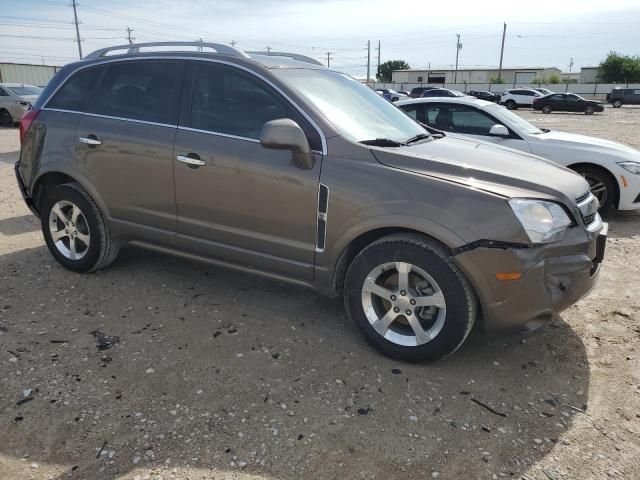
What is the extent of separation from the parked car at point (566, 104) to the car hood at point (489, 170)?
35.6 m

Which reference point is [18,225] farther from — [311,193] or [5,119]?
[5,119]

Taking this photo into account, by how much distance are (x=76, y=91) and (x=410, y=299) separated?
132 inches

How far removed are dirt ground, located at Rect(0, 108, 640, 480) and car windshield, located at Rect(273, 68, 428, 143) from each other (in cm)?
140

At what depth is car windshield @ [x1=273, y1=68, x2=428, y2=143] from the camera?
3453mm

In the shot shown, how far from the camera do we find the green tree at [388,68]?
105 metres

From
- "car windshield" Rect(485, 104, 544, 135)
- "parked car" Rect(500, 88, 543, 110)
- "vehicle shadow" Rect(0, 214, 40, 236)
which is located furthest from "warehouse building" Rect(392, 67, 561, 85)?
"vehicle shadow" Rect(0, 214, 40, 236)

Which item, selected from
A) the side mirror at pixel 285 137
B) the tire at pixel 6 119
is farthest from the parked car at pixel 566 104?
the side mirror at pixel 285 137

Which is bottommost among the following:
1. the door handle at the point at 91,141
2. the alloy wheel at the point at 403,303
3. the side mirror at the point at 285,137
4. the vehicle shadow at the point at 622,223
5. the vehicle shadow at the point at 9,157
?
the vehicle shadow at the point at 622,223

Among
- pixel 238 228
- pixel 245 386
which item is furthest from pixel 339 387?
pixel 238 228

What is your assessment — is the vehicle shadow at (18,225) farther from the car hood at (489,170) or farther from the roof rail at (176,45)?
the car hood at (489,170)

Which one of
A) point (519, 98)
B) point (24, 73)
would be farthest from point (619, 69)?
point (24, 73)

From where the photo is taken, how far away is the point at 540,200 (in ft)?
9.60

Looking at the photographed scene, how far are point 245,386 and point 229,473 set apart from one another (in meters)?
0.68

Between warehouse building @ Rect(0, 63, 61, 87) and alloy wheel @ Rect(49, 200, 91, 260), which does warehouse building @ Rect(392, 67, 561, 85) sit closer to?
warehouse building @ Rect(0, 63, 61, 87)
